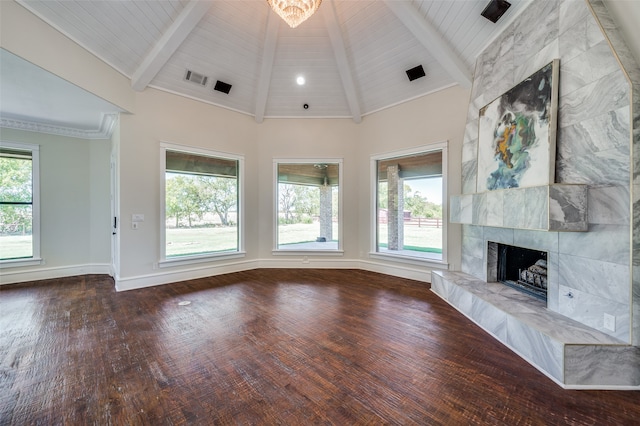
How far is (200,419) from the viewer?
1646 millimetres

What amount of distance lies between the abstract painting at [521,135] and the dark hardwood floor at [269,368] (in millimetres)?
1763

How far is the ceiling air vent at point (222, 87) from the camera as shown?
4805 mm

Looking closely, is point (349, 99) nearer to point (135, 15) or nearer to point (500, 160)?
point (500, 160)

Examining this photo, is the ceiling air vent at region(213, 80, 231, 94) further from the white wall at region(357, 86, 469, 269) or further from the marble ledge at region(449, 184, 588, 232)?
the marble ledge at region(449, 184, 588, 232)

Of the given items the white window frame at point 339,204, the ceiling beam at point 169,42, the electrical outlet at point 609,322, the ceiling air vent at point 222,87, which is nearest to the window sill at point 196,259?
the white window frame at point 339,204

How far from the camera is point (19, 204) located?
15.5ft

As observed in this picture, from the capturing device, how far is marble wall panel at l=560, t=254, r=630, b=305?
199 cm

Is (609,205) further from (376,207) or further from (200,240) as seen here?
(200,240)

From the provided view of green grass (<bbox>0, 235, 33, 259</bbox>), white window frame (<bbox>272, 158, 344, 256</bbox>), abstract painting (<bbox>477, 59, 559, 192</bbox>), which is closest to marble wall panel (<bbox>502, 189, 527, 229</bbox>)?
abstract painting (<bbox>477, 59, 559, 192</bbox>)

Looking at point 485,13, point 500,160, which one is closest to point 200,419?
point 500,160

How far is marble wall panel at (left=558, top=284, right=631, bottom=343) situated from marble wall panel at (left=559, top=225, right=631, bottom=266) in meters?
0.34

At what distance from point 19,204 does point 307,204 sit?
534 cm

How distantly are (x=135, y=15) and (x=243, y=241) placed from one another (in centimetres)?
395

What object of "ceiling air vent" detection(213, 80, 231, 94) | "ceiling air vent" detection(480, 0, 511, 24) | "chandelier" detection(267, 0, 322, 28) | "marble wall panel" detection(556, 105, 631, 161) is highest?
"ceiling air vent" detection(480, 0, 511, 24)
